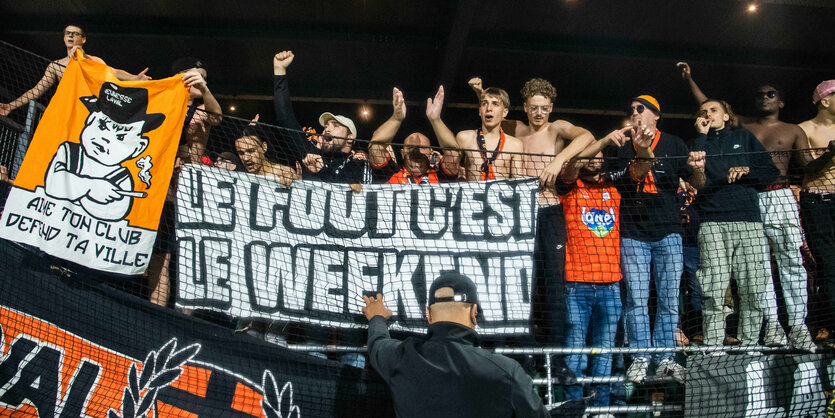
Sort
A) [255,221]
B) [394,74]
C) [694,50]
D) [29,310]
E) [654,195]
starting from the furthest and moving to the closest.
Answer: [394,74]
[694,50]
[654,195]
[255,221]
[29,310]

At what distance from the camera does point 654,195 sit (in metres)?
4.07

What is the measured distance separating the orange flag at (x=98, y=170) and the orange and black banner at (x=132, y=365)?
0.20 metres

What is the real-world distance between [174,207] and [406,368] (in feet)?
6.97

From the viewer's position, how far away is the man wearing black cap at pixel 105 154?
3369mm

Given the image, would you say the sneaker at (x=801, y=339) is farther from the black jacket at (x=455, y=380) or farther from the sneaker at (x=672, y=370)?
the black jacket at (x=455, y=380)

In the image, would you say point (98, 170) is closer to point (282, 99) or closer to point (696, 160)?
point (282, 99)

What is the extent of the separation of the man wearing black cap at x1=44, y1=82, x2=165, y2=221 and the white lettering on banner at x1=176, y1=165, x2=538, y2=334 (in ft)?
1.27

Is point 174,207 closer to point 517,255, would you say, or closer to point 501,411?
point 517,255

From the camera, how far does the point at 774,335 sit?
3934mm

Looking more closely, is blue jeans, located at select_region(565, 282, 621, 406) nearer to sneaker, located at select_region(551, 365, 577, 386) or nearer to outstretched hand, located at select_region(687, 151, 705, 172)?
sneaker, located at select_region(551, 365, 577, 386)

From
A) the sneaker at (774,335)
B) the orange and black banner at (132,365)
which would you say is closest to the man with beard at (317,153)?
the orange and black banner at (132,365)

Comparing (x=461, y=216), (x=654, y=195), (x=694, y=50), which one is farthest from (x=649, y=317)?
(x=694, y=50)

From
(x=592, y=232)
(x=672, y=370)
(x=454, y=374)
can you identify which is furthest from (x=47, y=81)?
(x=672, y=370)

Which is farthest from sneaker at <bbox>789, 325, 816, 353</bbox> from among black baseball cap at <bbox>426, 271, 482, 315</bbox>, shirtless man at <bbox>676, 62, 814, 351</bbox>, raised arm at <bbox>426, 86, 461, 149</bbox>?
raised arm at <bbox>426, 86, 461, 149</bbox>
